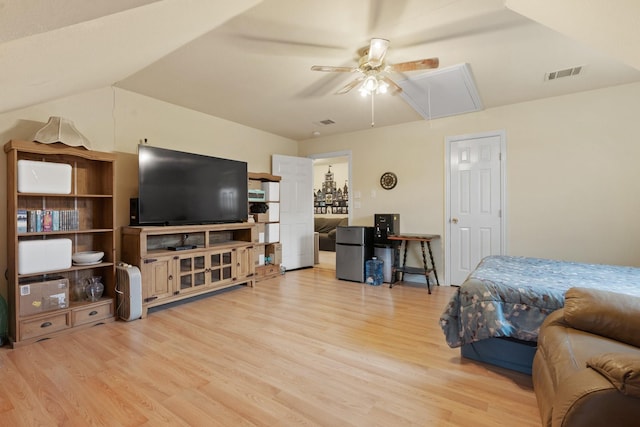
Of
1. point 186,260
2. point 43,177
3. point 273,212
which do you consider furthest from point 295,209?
point 43,177

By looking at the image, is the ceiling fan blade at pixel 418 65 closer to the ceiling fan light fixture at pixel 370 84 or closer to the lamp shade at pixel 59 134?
the ceiling fan light fixture at pixel 370 84

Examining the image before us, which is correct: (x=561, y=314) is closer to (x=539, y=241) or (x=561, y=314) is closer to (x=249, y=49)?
(x=539, y=241)

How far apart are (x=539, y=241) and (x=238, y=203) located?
3998 millimetres

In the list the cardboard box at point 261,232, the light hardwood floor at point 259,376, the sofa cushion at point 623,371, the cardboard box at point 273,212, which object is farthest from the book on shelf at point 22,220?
the sofa cushion at point 623,371

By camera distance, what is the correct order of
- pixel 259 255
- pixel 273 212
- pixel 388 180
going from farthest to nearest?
pixel 273 212 → pixel 388 180 → pixel 259 255

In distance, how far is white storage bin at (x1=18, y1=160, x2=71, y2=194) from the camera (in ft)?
7.90

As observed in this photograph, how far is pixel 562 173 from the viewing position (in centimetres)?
350

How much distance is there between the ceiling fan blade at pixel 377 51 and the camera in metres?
2.25

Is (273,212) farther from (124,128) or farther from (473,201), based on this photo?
(473,201)

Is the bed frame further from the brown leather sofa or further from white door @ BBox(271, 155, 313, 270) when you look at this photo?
white door @ BBox(271, 155, 313, 270)

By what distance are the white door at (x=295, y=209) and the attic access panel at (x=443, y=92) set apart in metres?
2.37

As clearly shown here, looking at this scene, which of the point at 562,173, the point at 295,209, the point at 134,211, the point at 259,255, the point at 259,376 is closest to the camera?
the point at 259,376

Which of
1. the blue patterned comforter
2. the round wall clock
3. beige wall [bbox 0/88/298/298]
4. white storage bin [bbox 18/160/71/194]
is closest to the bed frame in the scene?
the blue patterned comforter

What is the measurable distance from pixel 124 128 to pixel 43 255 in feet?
5.31
